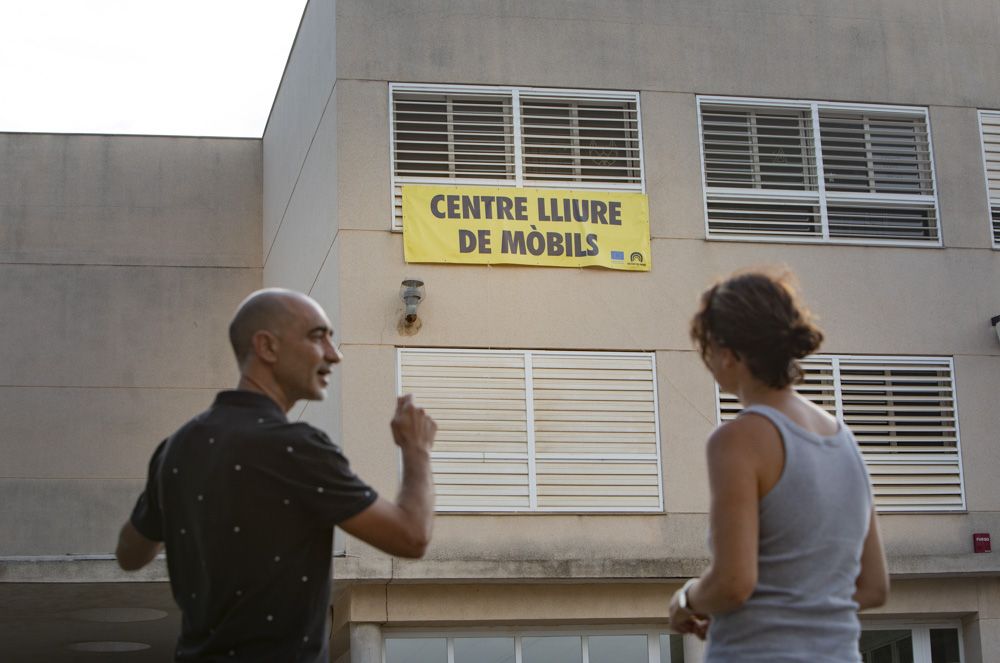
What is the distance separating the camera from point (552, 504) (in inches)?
596

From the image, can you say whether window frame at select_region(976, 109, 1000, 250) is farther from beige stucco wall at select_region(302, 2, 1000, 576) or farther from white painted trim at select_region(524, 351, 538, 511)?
white painted trim at select_region(524, 351, 538, 511)

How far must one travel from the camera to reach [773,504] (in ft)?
11.3

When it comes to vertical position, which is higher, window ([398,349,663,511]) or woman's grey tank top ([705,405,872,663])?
window ([398,349,663,511])

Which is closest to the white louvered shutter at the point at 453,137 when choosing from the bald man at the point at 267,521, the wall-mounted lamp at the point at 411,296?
the wall-mounted lamp at the point at 411,296

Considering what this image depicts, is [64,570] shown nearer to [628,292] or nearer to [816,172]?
[628,292]

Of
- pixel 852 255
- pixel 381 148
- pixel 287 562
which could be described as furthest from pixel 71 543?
pixel 287 562

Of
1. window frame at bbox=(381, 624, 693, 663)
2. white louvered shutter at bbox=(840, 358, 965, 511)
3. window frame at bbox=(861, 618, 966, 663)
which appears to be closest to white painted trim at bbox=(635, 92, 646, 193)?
white louvered shutter at bbox=(840, 358, 965, 511)

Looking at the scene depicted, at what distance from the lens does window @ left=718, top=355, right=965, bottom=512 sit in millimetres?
15891

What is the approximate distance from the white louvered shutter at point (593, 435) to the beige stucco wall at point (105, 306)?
5.94 meters

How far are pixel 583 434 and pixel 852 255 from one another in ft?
12.3

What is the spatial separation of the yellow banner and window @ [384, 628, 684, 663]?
390 cm

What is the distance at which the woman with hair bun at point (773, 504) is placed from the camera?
3387 millimetres

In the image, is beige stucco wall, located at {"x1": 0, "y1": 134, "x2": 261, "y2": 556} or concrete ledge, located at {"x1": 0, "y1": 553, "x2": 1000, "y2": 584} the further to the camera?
beige stucco wall, located at {"x1": 0, "y1": 134, "x2": 261, "y2": 556}

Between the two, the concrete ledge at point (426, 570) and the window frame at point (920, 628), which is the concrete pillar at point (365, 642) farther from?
the window frame at point (920, 628)
